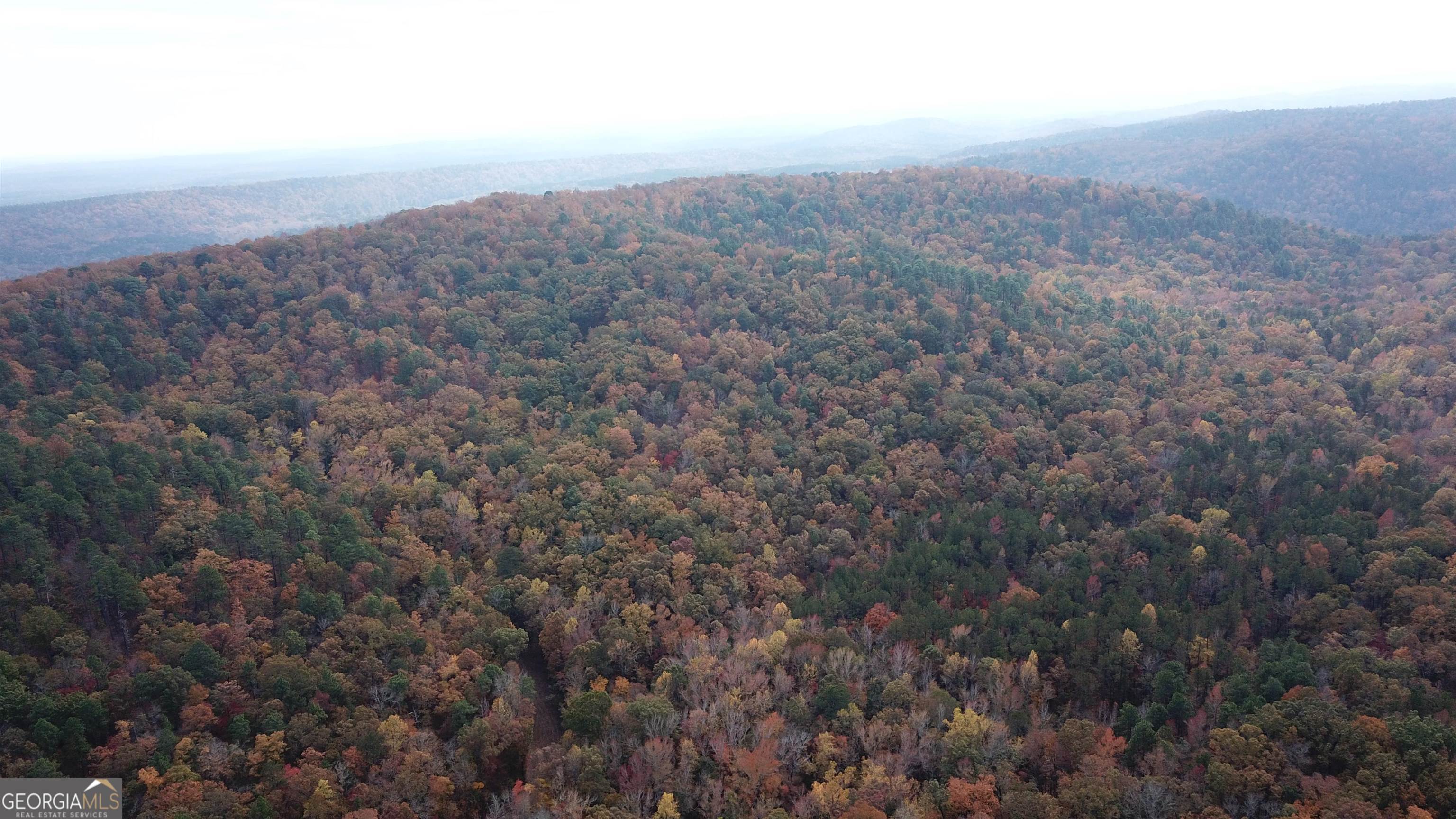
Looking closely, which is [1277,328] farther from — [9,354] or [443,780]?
[9,354]

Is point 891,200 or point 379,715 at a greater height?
point 891,200

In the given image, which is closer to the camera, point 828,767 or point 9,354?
point 828,767

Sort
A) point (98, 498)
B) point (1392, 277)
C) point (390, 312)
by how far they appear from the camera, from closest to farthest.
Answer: point (98, 498) → point (390, 312) → point (1392, 277)

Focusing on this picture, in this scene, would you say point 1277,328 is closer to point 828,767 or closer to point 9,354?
point 828,767

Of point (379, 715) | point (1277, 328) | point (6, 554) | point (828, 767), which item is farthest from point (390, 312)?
point (1277, 328)

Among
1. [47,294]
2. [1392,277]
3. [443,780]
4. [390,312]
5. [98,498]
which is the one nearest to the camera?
[443,780]

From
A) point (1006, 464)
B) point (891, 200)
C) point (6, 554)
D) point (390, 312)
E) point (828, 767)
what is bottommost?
point (828, 767)

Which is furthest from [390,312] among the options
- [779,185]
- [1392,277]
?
[1392,277]
